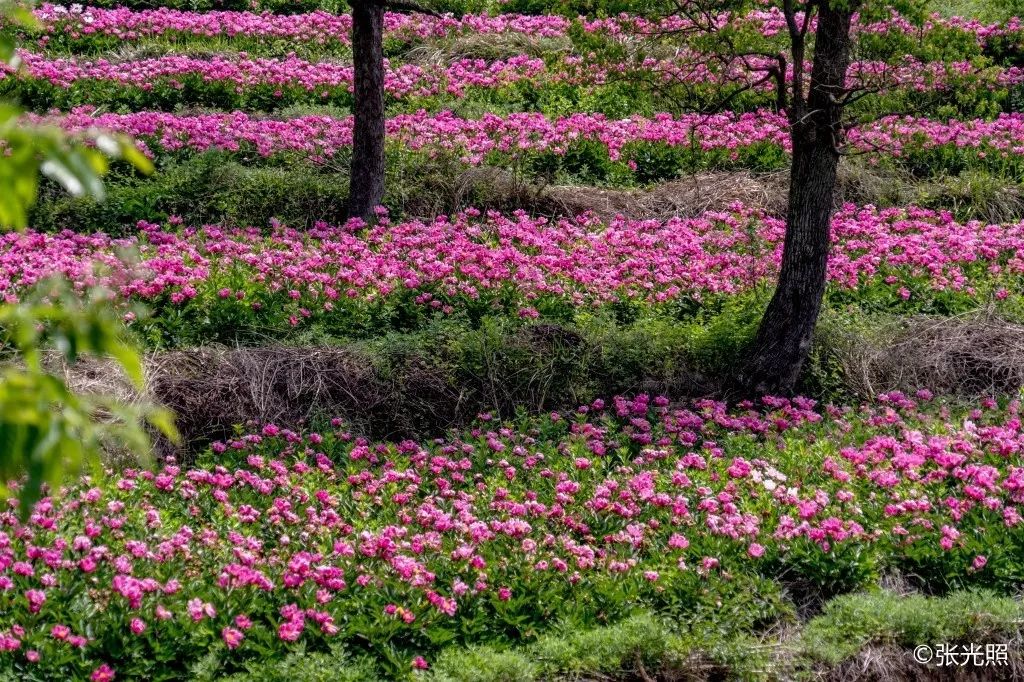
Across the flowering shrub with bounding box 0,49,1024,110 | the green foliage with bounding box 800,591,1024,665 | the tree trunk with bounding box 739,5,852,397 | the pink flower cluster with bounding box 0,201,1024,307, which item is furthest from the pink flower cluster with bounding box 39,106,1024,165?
the green foliage with bounding box 800,591,1024,665

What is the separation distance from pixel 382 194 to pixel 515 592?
6676mm

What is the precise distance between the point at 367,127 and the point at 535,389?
4203 mm

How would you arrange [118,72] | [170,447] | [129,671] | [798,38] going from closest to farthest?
[129,671], [170,447], [798,38], [118,72]

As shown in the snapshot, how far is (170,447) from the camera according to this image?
7852mm

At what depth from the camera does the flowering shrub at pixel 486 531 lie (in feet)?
18.2

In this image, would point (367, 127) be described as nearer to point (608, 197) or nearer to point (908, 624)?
point (608, 197)

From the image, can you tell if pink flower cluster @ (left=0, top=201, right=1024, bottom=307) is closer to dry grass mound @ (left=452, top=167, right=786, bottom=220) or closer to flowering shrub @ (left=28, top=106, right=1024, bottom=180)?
dry grass mound @ (left=452, top=167, right=786, bottom=220)

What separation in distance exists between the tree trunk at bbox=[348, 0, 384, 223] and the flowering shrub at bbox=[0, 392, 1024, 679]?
13.5 ft

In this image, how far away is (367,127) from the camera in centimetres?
1177

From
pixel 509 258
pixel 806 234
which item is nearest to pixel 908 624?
pixel 806 234

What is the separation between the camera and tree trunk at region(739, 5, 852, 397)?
879 cm

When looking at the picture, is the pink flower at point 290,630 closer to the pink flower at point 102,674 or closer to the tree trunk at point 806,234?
the pink flower at point 102,674

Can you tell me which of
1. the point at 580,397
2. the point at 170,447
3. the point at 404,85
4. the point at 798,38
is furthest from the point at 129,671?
the point at 404,85

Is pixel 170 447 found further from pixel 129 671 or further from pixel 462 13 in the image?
pixel 462 13
